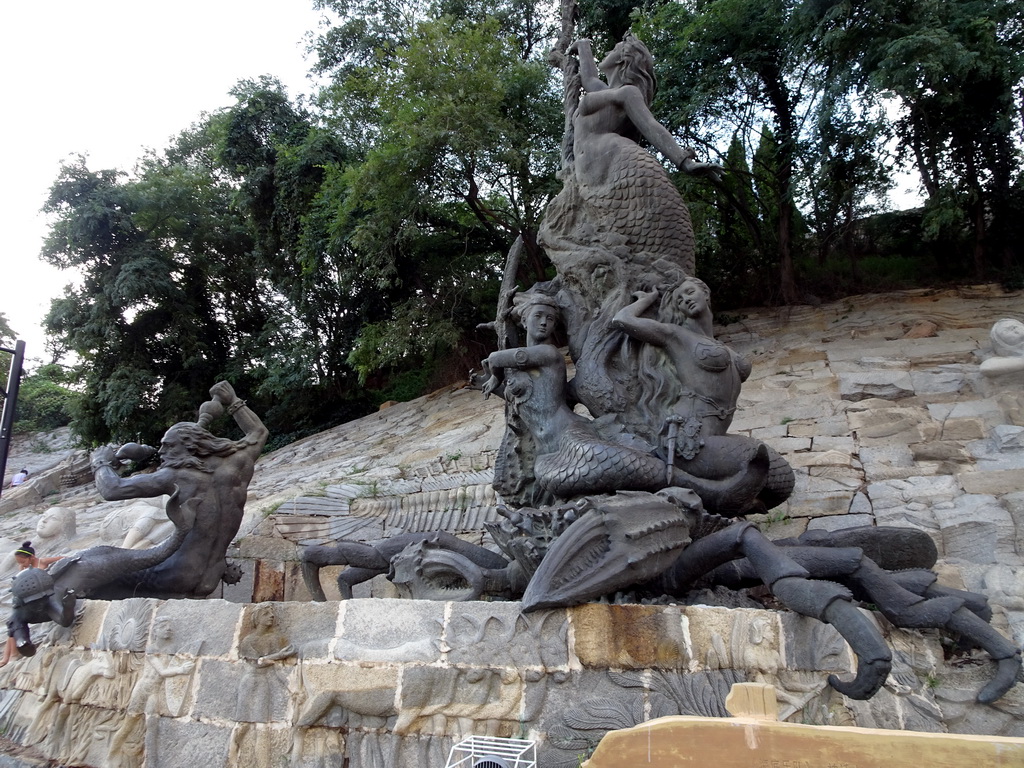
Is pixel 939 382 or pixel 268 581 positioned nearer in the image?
pixel 268 581

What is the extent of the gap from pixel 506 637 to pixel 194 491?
2.89 meters

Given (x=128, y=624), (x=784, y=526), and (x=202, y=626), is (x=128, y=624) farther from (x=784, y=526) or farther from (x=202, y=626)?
(x=784, y=526)

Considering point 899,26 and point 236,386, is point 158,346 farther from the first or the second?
Answer: point 899,26

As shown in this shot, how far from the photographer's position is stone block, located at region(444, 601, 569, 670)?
134 inches

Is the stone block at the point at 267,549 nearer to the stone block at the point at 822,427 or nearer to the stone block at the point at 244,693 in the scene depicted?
the stone block at the point at 244,693

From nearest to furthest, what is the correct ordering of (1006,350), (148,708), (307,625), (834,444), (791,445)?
(307,625), (148,708), (1006,350), (834,444), (791,445)

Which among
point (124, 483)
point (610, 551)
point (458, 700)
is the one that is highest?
point (124, 483)

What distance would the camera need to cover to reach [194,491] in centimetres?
540

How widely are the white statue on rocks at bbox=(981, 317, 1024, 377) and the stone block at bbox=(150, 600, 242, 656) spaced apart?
6.82m

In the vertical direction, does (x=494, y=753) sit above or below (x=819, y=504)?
above

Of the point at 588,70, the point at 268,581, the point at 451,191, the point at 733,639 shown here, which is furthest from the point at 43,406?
the point at 733,639

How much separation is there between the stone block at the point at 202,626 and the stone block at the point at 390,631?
2.07 ft

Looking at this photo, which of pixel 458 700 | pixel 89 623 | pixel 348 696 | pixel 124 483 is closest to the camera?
pixel 458 700

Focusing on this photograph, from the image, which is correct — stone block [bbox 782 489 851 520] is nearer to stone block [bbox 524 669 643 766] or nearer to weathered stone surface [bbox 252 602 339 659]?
stone block [bbox 524 669 643 766]
